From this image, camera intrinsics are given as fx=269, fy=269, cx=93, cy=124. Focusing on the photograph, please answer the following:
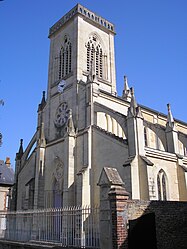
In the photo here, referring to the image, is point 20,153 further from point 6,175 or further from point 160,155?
point 160,155

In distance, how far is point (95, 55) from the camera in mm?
29453

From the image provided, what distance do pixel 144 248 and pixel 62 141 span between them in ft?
53.3

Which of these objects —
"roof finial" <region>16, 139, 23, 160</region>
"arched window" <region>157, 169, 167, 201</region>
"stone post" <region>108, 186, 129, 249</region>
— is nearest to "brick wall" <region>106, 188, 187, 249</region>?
"stone post" <region>108, 186, 129, 249</region>

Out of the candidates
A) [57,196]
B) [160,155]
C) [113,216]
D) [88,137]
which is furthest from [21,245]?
[160,155]

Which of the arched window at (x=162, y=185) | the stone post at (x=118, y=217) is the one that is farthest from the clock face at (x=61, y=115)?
the stone post at (x=118, y=217)

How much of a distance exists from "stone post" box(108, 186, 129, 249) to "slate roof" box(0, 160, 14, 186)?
2803 cm

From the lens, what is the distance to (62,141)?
24.5 m

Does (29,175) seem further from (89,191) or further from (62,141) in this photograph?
(89,191)

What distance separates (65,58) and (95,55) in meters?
3.30

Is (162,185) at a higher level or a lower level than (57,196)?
higher

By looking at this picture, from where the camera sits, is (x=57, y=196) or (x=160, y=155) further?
(x=57, y=196)

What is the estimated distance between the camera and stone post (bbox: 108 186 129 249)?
8844 millimetres

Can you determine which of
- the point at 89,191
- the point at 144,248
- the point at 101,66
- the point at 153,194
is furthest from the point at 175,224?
the point at 101,66

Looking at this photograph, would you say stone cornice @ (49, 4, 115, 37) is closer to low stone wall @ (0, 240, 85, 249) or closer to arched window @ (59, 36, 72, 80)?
arched window @ (59, 36, 72, 80)
